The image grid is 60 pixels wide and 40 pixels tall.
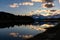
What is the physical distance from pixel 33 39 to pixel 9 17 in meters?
62.9

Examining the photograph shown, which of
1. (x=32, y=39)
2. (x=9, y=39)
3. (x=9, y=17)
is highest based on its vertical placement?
(x=32, y=39)

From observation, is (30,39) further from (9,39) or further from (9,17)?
(9,17)

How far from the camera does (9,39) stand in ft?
101

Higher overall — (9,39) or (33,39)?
(33,39)

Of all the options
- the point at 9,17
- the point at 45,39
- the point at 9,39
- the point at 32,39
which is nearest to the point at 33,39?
the point at 32,39

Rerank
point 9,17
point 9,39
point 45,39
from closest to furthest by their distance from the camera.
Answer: point 45,39 < point 9,39 < point 9,17

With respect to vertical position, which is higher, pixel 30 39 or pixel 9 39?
pixel 30 39

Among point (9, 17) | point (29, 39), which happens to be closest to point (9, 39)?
point (29, 39)

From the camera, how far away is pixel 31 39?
23.8 m

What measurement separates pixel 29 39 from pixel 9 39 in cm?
768

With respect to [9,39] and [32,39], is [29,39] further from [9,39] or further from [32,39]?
[9,39]

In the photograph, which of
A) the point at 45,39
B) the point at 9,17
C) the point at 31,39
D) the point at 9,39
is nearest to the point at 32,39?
the point at 31,39

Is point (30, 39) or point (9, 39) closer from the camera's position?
point (30, 39)

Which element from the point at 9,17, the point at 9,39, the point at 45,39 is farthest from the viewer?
the point at 9,17
